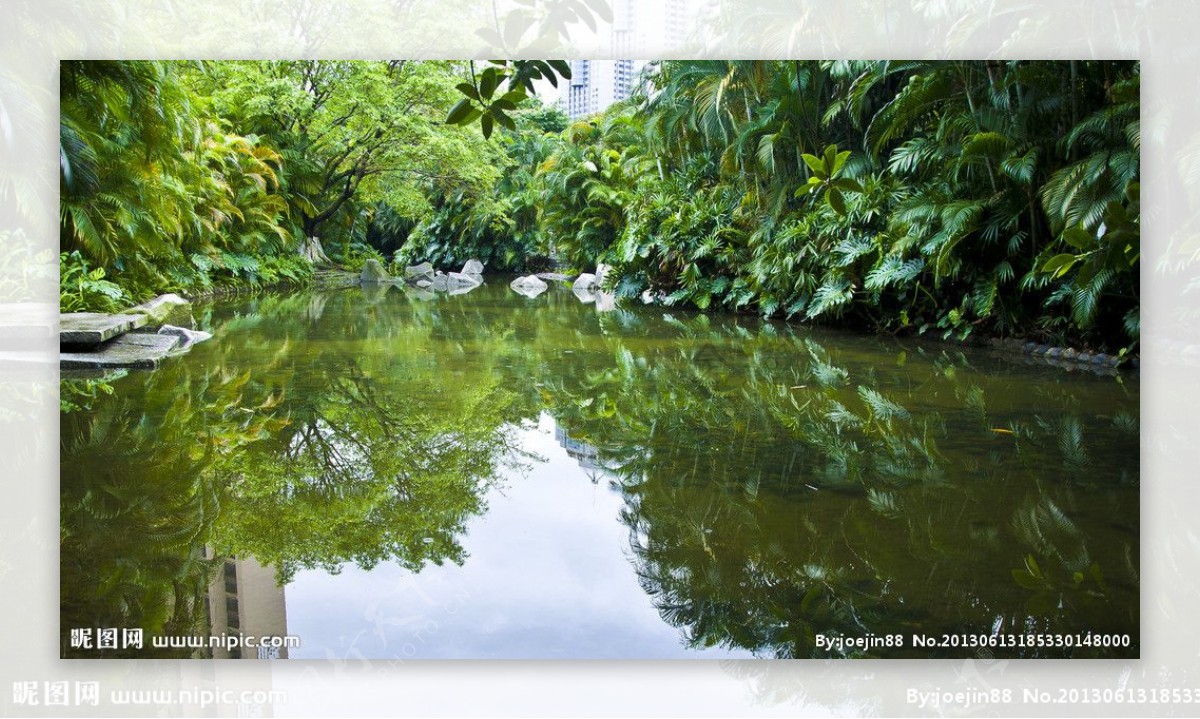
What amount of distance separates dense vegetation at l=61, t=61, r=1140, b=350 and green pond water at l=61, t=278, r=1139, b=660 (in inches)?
41.2

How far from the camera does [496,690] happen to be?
1864 millimetres

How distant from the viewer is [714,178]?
601 inches

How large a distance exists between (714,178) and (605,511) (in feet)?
41.6

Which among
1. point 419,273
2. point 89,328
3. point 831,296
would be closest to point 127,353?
point 89,328

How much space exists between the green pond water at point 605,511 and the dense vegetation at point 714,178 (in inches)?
41.2

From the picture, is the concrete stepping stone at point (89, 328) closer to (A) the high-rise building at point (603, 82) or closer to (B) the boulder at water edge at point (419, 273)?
(A) the high-rise building at point (603, 82)

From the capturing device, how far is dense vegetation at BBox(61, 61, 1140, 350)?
654 cm

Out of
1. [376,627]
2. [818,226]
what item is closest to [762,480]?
[376,627]

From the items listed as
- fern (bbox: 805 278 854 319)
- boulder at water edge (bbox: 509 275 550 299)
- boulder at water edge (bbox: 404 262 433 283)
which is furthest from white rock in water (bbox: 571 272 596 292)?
fern (bbox: 805 278 854 319)

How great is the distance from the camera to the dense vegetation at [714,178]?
21.4 feet

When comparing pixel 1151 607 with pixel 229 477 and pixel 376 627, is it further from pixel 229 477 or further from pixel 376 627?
pixel 229 477

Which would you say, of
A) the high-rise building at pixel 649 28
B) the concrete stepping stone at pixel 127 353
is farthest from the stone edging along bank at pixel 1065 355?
the concrete stepping stone at pixel 127 353

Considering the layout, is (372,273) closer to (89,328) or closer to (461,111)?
(89,328)

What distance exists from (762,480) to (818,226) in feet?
24.1
